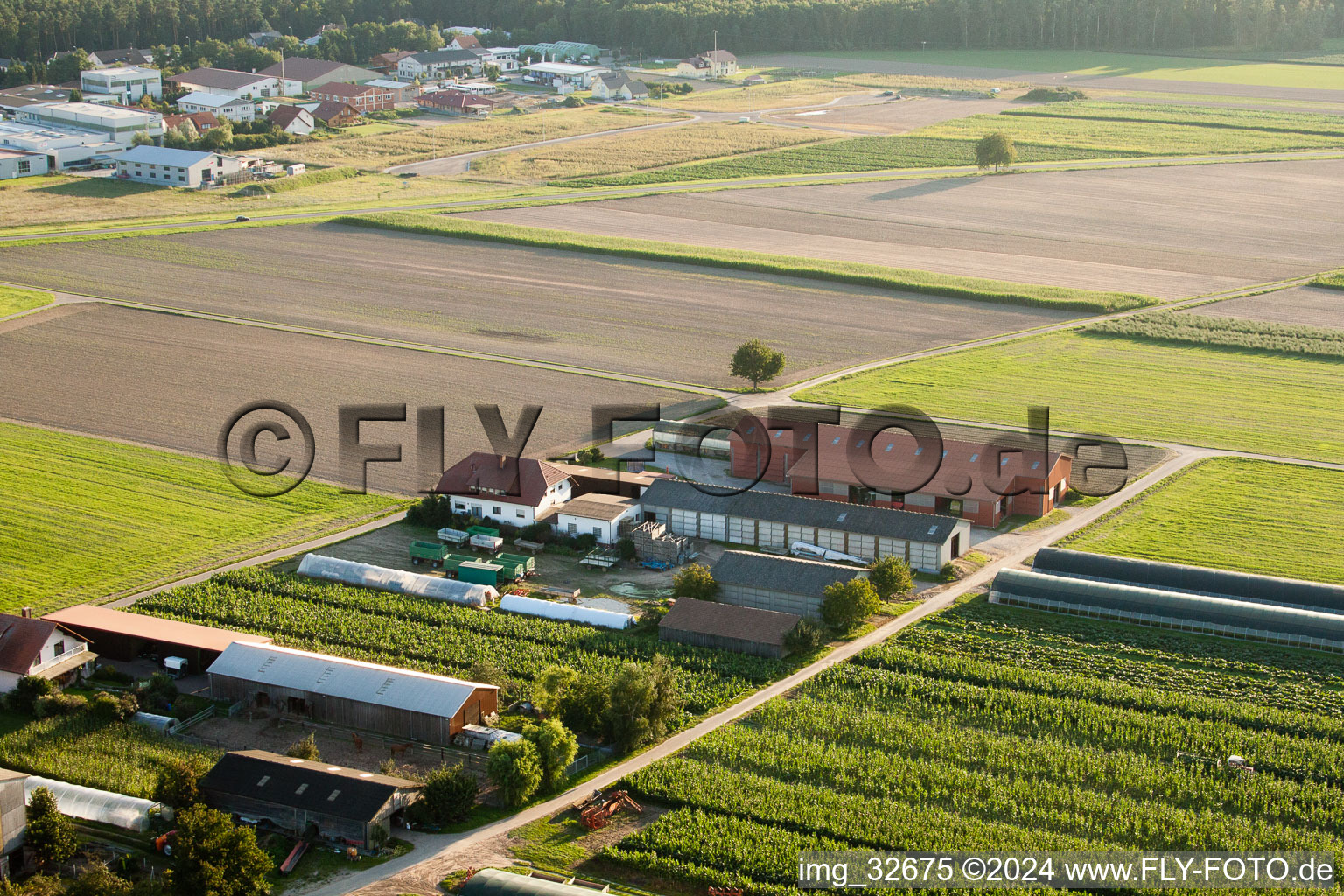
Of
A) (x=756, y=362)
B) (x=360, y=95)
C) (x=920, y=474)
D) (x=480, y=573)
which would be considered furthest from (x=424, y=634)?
(x=360, y=95)

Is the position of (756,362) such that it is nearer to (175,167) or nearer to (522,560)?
(522,560)

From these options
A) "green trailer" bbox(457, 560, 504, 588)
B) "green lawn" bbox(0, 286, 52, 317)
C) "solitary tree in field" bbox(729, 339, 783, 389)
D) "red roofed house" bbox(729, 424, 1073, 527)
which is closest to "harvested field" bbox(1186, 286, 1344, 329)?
"solitary tree in field" bbox(729, 339, 783, 389)

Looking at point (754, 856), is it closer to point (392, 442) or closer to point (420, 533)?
point (420, 533)

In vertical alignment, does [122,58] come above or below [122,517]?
above

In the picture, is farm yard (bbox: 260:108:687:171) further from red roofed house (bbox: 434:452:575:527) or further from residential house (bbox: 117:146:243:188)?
red roofed house (bbox: 434:452:575:527)

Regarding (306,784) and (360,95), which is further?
(360,95)

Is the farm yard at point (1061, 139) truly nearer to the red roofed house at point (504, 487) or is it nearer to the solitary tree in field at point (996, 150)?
the solitary tree in field at point (996, 150)

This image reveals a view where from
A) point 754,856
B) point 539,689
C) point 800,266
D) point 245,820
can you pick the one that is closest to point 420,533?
point 539,689
